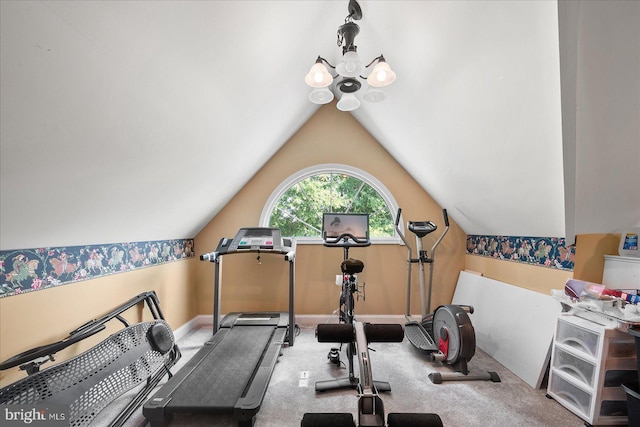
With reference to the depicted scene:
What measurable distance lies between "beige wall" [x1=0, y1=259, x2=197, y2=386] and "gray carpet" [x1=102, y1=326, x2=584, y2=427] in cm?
65

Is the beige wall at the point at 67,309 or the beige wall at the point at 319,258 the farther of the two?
the beige wall at the point at 319,258

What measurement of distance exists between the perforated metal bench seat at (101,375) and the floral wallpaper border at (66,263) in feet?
1.75

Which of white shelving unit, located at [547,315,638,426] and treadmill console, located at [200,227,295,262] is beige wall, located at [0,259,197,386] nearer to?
treadmill console, located at [200,227,295,262]

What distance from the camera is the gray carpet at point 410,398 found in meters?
1.80

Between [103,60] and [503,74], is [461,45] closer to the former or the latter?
[503,74]

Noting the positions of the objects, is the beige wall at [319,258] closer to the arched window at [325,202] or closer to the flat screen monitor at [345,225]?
the arched window at [325,202]

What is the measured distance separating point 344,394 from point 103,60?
260 cm

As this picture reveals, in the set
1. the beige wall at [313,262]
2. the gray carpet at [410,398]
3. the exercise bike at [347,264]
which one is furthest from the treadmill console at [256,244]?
the gray carpet at [410,398]

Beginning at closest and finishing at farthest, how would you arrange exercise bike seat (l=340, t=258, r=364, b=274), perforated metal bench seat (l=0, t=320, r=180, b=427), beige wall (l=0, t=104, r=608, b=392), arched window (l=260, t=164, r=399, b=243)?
perforated metal bench seat (l=0, t=320, r=180, b=427) < exercise bike seat (l=340, t=258, r=364, b=274) < beige wall (l=0, t=104, r=608, b=392) < arched window (l=260, t=164, r=399, b=243)

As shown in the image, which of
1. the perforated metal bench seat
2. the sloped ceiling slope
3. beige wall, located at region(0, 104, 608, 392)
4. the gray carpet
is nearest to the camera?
the sloped ceiling slope

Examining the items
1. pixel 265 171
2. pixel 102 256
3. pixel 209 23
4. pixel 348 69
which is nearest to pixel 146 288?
pixel 102 256

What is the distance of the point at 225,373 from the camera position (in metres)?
2.10

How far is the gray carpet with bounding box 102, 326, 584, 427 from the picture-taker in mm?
1803

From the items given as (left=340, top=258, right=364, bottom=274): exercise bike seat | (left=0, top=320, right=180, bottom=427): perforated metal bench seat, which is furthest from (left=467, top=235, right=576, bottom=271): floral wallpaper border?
(left=0, top=320, right=180, bottom=427): perforated metal bench seat
